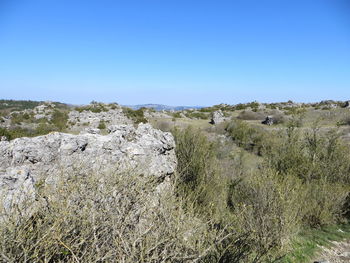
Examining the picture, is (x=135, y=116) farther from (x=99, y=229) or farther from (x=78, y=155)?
(x=99, y=229)

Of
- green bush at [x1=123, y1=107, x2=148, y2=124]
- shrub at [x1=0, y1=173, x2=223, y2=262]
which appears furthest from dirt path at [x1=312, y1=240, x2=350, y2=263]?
green bush at [x1=123, y1=107, x2=148, y2=124]

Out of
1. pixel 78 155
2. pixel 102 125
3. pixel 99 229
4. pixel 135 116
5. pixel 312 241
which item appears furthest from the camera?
pixel 135 116

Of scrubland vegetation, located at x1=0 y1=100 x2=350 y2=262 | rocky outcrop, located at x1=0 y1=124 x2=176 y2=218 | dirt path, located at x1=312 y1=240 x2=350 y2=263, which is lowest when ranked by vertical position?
dirt path, located at x1=312 y1=240 x2=350 y2=263

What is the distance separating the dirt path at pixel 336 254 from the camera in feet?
30.4

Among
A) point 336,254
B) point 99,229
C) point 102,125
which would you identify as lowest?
point 336,254

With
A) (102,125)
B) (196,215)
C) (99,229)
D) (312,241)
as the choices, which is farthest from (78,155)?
(102,125)

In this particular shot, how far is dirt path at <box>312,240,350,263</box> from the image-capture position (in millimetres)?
9273

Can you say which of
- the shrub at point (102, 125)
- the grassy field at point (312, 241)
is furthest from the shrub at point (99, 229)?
the shrub at point (102, 125)

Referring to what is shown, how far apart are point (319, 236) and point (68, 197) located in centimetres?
1093

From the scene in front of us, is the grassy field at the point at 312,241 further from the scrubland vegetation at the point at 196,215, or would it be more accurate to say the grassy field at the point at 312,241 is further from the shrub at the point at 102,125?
the shrub at the point at 102,125

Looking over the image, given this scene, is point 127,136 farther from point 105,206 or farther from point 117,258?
point 117,258

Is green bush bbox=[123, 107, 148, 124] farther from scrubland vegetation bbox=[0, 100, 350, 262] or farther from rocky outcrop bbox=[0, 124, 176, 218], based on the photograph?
rocky outcrop bbox=[0, 124, 176, 218]

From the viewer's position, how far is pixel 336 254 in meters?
9.78

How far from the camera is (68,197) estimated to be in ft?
14.7
